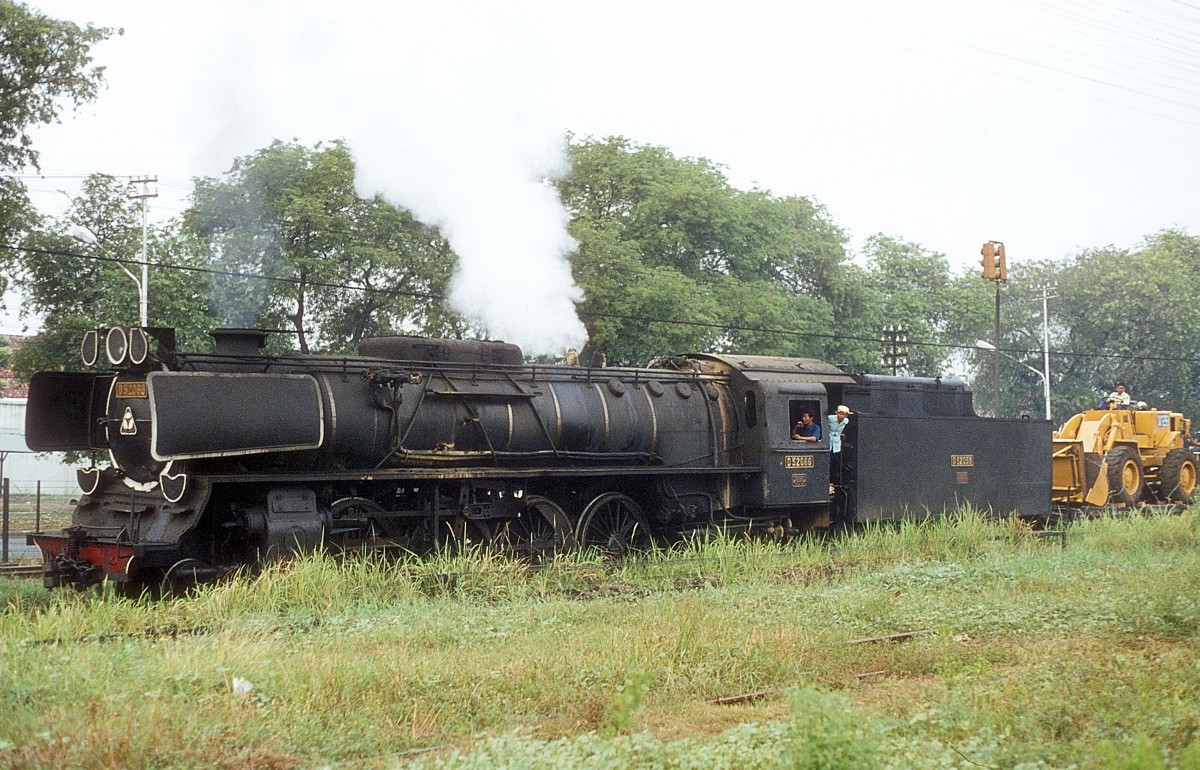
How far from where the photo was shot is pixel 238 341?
11273 mm

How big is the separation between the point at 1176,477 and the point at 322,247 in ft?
58.1

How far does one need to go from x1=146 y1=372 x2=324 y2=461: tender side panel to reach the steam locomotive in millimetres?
19

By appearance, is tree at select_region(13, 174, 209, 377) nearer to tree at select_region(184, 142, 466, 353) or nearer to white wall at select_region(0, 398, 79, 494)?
tree at select_region(184, 142, 466, 353)

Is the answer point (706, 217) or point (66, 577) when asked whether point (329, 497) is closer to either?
point (66, 577)

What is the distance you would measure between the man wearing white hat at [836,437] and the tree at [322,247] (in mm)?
9518

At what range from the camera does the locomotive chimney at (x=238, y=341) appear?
36.8 ft

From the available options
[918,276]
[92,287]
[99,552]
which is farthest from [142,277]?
[918,276]

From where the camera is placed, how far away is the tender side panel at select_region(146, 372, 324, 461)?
10031 millimetres

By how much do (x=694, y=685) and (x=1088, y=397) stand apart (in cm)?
4715

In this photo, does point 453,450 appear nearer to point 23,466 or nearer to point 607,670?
point 607,670

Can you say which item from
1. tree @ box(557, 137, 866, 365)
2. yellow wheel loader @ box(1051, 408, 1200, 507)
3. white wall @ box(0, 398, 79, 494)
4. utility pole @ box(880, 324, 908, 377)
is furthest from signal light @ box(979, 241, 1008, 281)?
white wall @ box(0, 398, 79, 494)

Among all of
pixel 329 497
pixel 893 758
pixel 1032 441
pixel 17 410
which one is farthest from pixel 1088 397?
pixel 893 758

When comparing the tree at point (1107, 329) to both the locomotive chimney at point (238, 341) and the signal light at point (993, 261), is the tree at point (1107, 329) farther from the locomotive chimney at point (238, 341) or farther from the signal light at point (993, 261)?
the locomotive chimney at point (238, 341)

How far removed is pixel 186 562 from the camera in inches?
415
